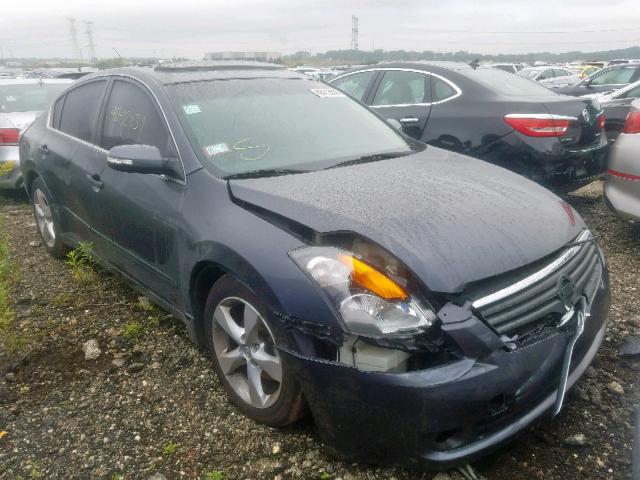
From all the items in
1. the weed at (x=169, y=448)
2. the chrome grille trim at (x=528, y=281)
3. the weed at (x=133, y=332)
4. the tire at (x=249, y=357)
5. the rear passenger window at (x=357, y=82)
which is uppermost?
the rear passenger window at (x=357, y=82)

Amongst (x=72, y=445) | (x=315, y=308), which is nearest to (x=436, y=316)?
(x=315, y=308)

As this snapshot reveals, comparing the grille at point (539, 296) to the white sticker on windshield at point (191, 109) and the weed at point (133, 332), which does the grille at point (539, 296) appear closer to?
the white sticker on windshield at point (191, 109)

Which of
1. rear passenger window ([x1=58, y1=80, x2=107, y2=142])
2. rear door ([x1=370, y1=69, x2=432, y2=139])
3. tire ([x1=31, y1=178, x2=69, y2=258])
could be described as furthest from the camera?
rear door ([x1=370, y1=69, x2=432, y2=139])

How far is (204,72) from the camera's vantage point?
333 centimetres

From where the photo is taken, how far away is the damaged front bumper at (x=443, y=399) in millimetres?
1796

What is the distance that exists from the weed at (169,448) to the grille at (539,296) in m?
1.44

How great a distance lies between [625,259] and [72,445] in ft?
13.1

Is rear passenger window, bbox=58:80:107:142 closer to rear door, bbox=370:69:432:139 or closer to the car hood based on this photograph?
the car hood

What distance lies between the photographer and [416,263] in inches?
74.9

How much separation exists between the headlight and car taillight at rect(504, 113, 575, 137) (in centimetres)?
335

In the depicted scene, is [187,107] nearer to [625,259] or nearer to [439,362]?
[439,362]

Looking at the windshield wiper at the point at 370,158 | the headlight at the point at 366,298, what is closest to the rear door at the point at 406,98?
the windshield wiper at the point at 370,158

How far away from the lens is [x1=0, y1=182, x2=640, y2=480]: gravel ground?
7.22 feet

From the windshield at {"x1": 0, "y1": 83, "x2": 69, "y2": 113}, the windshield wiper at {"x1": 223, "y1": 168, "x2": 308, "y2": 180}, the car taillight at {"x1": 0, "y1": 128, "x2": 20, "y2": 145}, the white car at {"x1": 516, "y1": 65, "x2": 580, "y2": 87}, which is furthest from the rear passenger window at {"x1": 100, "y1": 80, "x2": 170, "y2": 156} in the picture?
the white car at {"x1": 516, "y1": 65, "x2": 580, "y2": 87}
